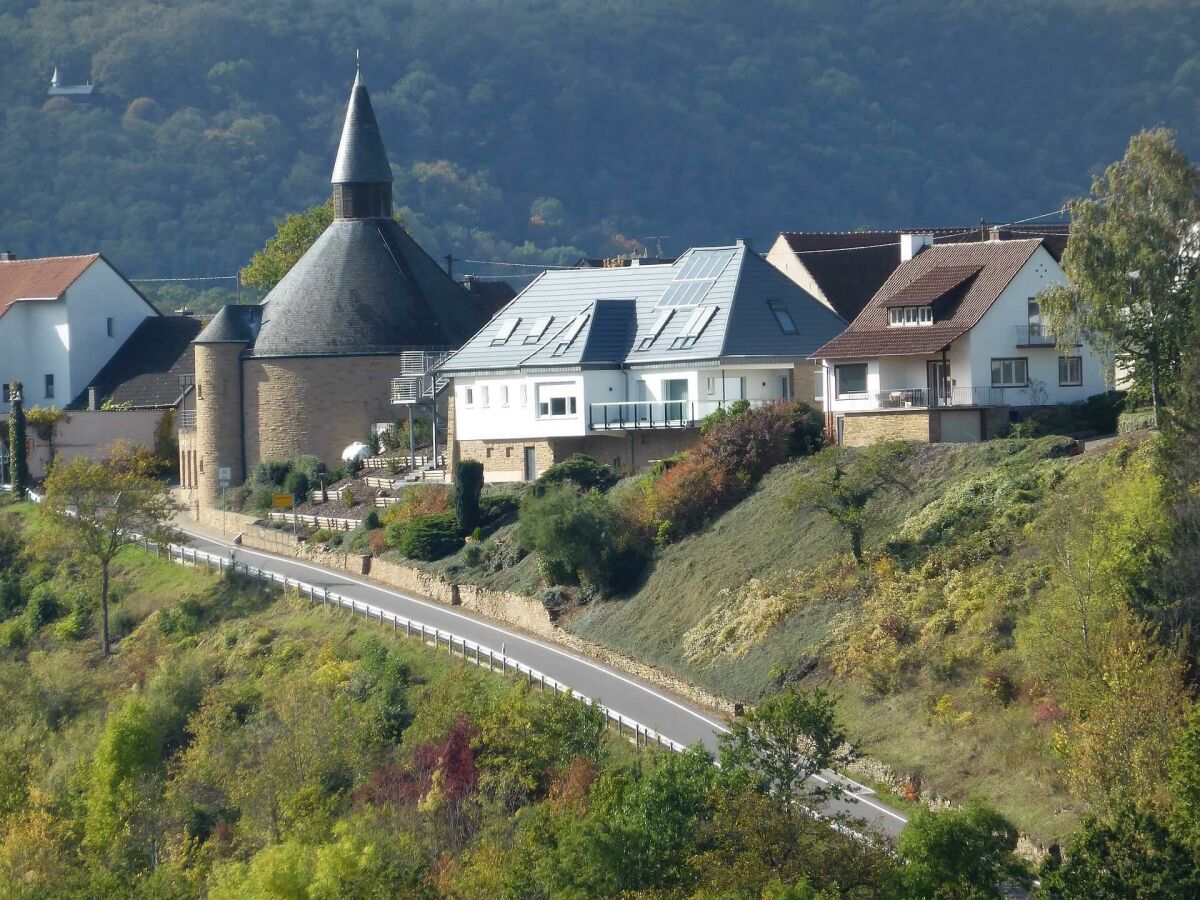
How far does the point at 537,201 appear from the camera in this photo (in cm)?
19938

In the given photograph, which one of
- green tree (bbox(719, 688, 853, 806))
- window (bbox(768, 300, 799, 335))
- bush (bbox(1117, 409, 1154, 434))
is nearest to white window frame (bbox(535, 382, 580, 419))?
window (bbox(768, 300, 799, 335))

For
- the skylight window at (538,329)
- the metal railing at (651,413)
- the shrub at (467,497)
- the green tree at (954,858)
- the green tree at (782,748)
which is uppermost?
the skylight window at (538,329)

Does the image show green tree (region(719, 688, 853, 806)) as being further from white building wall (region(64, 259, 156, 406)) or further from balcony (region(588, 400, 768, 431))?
white building wall (region(64, 259, 156, 406))

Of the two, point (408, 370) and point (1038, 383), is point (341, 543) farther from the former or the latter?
point (1038, 383)

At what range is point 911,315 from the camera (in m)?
54.5

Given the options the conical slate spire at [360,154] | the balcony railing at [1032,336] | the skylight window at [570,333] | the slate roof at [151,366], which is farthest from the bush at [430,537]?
the slate roof at [151,366]

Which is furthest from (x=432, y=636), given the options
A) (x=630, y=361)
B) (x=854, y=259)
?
(x=854, y=259)

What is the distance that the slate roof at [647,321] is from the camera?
60.1 m

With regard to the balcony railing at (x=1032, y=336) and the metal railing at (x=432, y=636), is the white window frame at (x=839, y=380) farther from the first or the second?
the metal railing at (x=432, y=636)

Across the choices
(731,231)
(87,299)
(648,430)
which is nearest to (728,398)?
(648,430)

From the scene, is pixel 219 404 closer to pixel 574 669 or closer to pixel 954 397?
pixel 574 669

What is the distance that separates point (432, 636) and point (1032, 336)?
632 inches

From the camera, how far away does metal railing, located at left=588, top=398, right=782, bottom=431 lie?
59.1m

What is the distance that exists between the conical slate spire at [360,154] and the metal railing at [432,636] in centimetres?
1800
